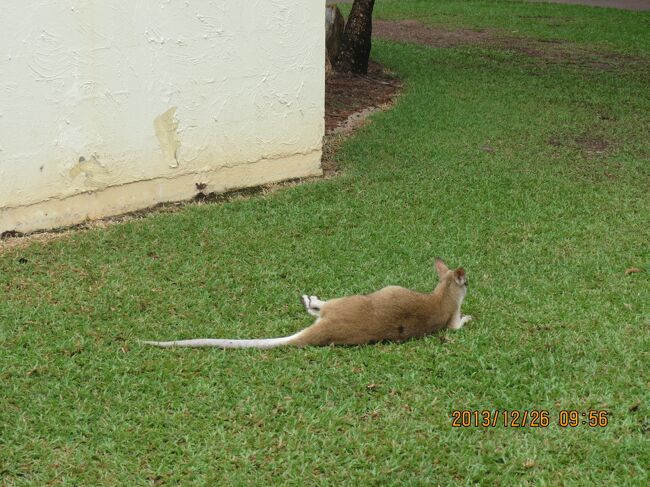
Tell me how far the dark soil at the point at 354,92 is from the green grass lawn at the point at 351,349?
5.04ft

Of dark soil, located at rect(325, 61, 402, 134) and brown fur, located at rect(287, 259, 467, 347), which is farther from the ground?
dark soil, located at rect(325, 61, 402, 134)

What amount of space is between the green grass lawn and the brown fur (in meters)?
0.07

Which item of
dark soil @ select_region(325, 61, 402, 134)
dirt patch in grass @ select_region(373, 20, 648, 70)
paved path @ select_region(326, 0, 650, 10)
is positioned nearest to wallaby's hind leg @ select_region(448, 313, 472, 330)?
dark soil @ select_region(325, 61, 402, 134)

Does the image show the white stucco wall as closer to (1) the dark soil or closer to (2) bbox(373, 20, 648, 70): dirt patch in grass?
(1) the dark soil

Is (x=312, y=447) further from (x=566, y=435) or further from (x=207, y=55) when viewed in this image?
(x=207, y=55)

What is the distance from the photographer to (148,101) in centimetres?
663

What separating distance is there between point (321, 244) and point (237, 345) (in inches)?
69.2

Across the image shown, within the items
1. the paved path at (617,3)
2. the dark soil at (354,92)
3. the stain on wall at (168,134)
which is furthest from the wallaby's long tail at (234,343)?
the paved path at (617,3)

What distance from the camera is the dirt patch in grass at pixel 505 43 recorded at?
543 inches

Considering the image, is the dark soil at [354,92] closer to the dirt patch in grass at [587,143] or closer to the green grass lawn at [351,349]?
the green grass lawn at [351,349]

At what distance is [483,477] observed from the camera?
144 inches

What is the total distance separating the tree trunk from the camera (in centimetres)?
1190

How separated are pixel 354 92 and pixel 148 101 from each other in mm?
5096

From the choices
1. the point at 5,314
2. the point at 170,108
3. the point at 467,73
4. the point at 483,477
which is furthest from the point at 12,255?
the point at 467,73
